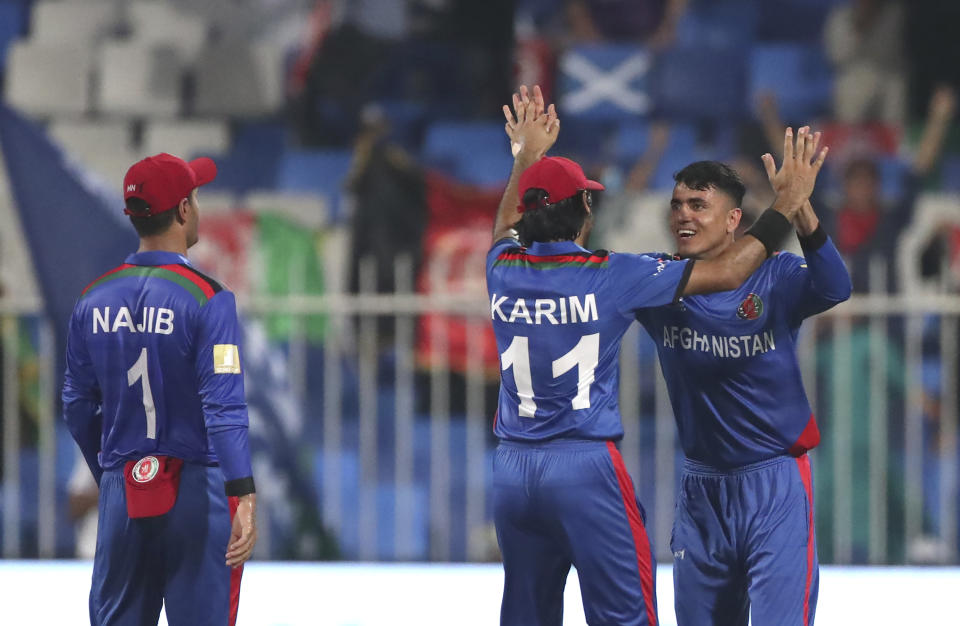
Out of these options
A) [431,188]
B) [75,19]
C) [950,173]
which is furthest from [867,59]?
[75,19]

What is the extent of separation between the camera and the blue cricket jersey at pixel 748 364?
4102 millimetres

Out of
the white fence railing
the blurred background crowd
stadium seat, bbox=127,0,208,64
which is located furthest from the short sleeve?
stadium seat, bbox=127,0,208,64

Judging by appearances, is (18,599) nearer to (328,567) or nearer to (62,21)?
(328,567)

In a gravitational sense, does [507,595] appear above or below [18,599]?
above

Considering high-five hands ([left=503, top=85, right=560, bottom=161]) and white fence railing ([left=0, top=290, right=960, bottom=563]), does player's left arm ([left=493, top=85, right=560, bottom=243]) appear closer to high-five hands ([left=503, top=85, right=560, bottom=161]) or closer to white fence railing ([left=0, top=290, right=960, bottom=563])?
high-five hands ([left=503, top=85, right=560, bottom=161])

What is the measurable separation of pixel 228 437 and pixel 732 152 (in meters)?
7.97

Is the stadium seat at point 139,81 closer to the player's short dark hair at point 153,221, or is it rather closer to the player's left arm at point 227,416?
the player's short dark hair at point 153,221

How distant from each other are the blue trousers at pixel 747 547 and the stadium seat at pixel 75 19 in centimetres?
937

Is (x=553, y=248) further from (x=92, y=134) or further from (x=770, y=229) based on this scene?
(x=92, y=134)

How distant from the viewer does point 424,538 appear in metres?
9.75

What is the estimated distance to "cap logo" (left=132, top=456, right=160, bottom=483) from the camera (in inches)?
145

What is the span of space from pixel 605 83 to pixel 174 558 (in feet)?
27.3

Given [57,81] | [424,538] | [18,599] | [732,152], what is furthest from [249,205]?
[18,599]

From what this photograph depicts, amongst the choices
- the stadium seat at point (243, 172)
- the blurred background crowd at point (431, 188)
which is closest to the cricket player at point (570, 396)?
the blurred background crowd at point (431, 188)
